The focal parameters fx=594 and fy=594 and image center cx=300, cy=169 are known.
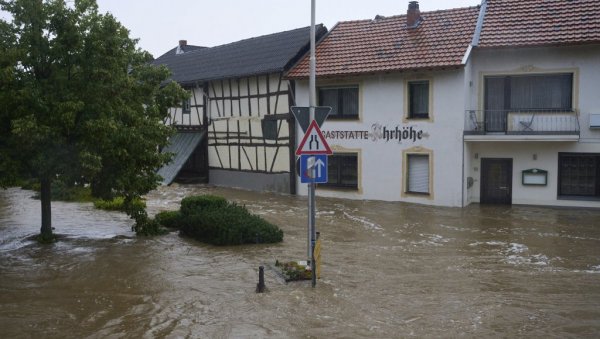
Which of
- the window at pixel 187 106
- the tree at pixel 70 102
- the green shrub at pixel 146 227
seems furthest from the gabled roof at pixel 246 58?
the tree at pixel 70 102

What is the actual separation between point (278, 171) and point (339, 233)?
Answer: 9.95 meters

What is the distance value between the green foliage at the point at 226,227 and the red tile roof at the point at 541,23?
1093 cm

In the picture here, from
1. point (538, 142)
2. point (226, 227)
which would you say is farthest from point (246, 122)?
point (226, 227)

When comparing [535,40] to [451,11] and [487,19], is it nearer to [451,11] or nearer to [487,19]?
[487,19]

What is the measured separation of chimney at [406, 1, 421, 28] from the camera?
77.8 feet

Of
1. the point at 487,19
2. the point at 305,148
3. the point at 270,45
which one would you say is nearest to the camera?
the point at 305,148

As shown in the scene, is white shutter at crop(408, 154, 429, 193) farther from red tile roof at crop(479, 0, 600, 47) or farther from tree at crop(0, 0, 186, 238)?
tree at crop(0, 0, 186, 238)

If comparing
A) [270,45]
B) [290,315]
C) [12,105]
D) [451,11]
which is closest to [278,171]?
[270,45]

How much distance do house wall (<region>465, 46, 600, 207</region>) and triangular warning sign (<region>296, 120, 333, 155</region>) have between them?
38.7 feet

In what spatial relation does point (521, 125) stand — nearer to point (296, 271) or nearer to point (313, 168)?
point (313, 168)

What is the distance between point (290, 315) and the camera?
8945mm

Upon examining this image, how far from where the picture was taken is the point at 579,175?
800 inches

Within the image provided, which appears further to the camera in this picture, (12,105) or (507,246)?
(507,246)

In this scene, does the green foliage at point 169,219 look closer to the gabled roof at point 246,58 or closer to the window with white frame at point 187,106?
the gabled roof at point 246,58
